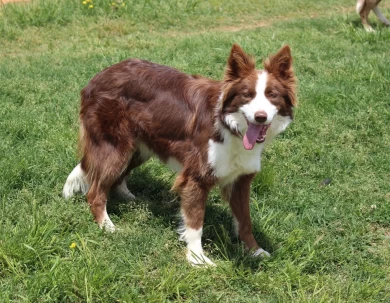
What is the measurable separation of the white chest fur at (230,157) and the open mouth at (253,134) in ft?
0.61

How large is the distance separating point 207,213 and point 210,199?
21 cm

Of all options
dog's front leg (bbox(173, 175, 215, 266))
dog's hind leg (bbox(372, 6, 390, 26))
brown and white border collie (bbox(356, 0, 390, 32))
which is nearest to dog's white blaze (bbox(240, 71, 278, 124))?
dog's front leg (bbox(173, 175, 215, 266))

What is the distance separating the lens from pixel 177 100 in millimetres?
3773

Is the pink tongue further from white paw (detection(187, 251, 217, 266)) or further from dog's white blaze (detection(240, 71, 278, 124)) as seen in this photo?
white paw (detection(187, 251, 217, 266))

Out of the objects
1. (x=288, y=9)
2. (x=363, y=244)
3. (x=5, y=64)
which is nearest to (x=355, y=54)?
(x=288, y=9)

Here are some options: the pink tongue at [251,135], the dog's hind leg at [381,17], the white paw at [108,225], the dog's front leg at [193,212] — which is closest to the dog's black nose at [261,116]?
the pink tongue at [251,135]

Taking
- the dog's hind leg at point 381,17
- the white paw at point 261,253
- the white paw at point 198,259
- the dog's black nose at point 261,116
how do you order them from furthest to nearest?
the dog's hind leg at point 381,17 < the white paw at point 261,253 < the white paw at point 198,259 < the dog's black nose at point 261,116

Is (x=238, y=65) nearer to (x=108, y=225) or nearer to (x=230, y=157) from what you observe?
(x=230, y=157)

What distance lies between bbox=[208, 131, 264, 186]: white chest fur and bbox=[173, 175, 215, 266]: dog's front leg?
19cm

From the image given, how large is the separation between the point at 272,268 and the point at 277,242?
0.33 meters

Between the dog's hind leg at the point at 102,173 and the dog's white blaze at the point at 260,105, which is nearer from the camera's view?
the dog's white blaze at the point at 260,105

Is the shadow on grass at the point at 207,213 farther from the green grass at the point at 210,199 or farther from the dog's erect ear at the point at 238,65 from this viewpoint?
the dog's erect ear at the point at 238,65

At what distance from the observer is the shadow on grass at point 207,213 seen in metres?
3.79

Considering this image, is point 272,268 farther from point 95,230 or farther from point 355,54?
point 355,54
